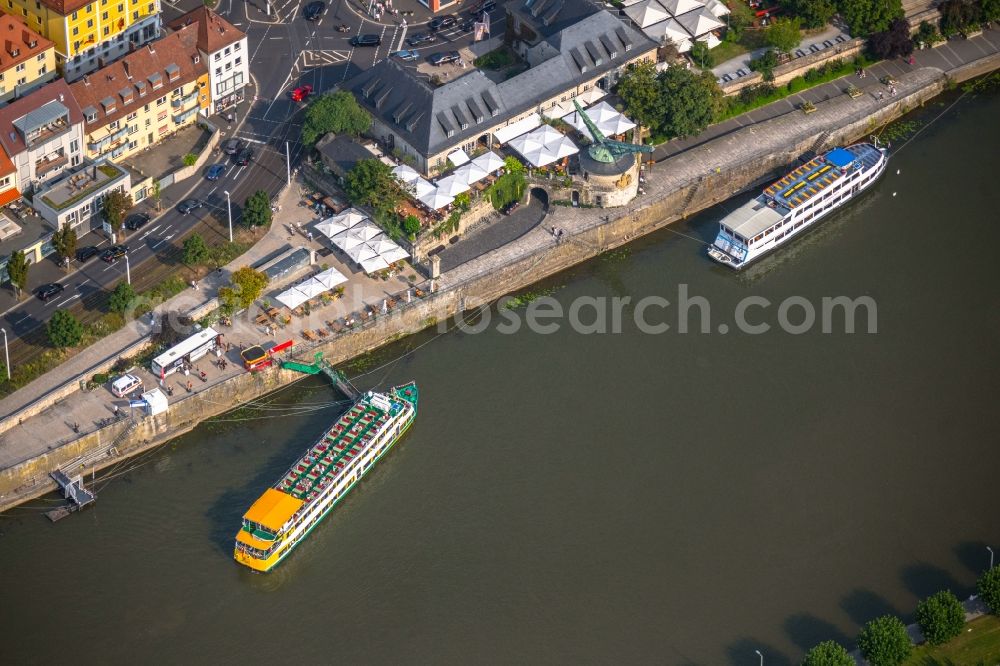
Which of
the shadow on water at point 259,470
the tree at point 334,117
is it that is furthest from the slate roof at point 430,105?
the shadow on water at point 259,470

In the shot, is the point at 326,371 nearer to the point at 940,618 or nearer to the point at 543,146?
the point at 543,146

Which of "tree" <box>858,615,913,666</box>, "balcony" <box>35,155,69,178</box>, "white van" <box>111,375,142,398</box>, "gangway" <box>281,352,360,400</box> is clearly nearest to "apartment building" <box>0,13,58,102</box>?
"balcony" <box>35,155,69,178</box>

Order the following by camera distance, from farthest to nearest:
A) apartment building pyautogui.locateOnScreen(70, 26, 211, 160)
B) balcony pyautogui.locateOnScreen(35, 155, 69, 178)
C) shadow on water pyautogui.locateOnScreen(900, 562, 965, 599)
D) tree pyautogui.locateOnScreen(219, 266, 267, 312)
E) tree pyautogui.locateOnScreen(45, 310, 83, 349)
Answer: apartment building pyautogui.locateOnScreen(70, 26, 211, 160), balcony pyautogui.locateOnScreen(35, 155, 69, 178), tree pyautogui.locateOnScreen(219, 266, 267, 312), tree pyautogui.locateOnScreen(45, 310, 83, 349), shadow on water pyautogui.locateOnScreen(900, 562, 965, 599)

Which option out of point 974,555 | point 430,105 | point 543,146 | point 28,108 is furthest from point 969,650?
point 28,108

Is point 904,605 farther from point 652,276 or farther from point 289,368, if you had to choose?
point 289,368

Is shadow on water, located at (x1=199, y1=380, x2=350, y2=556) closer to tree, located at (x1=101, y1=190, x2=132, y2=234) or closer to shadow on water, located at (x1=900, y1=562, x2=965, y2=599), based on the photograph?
tree, located at (x1=101, y1=190, x2=132, y2=234)

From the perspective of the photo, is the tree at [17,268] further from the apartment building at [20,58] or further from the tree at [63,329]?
the apartment building at [20,58]
